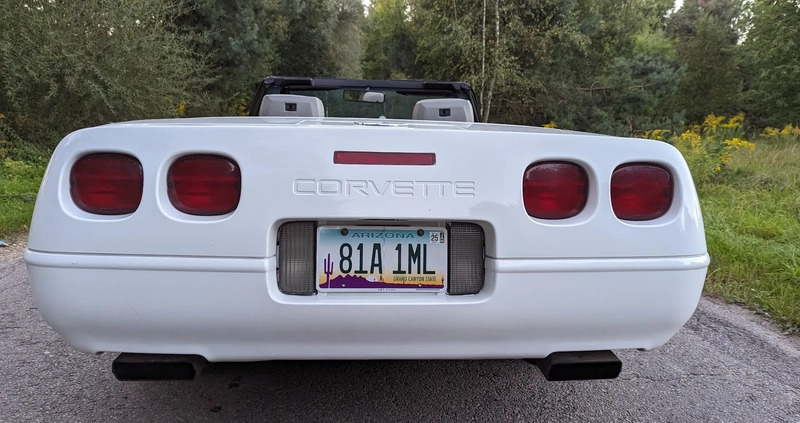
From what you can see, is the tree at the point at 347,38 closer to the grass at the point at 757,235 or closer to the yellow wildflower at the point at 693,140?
the yellow wildflower at the point at 693,140

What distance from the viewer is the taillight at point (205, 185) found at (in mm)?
1532

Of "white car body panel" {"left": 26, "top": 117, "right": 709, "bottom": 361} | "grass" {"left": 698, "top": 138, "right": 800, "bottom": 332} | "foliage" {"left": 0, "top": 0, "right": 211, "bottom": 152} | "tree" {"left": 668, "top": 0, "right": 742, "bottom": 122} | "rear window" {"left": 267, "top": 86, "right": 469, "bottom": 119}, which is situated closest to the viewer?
"white car body panel" {"left": 26, "top": 117, "right": 709, "bottom": 361}

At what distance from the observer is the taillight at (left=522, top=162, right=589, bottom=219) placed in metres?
1.59

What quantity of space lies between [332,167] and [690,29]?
32539 millimetres

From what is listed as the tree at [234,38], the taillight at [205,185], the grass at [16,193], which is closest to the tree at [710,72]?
the tree at [234,38]

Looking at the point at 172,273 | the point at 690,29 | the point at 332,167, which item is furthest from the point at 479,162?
the point at 690,29

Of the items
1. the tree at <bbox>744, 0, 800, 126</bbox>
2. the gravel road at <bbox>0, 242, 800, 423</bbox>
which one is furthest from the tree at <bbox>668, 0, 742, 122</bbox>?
the gravel road at <bbox>0, 242, 800, 423</bbox>

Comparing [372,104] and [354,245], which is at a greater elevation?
[372,104]

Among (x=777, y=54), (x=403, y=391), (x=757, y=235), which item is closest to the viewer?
(x=403, y=391)

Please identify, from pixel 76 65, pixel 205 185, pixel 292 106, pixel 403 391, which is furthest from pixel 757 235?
pixel 76 65

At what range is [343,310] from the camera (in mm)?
1519

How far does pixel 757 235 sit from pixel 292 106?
451 cm

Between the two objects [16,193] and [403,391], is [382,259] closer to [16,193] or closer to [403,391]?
[403,391]

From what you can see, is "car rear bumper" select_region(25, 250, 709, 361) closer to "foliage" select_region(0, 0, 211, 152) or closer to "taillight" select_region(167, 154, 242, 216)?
"taillight" select_region(167, 154, 242, 216)
